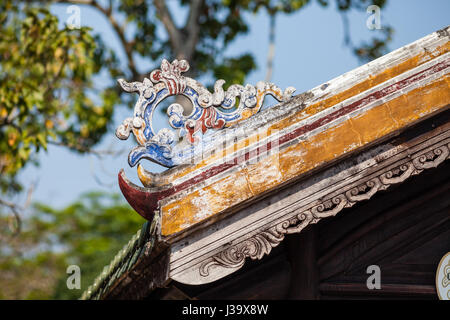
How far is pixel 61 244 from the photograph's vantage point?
2502cm

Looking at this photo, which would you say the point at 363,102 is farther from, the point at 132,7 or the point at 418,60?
the point at 132,7

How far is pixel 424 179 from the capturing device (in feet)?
15.2

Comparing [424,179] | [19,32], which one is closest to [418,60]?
[424,179]

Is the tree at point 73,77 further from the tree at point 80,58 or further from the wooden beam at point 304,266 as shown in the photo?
the wooden beam at point 304,266

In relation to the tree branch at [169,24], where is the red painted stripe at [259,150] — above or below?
below

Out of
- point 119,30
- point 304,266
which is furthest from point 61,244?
point 304,266

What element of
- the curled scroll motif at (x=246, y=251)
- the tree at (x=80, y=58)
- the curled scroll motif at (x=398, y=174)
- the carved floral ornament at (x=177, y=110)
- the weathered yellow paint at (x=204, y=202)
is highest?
the tree at (x=80, y=58)

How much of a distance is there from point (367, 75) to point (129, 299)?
2.02 metres

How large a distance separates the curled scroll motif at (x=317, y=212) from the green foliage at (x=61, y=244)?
16537mm

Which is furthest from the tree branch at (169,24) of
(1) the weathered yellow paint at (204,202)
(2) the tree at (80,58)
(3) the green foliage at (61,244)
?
(1) the weathered yellow paint at (204,202)

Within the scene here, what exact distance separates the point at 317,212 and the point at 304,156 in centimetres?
30

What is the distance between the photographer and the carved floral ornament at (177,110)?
378 centimetres

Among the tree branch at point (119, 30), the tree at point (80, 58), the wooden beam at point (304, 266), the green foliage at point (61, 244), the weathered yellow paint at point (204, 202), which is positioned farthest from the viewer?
the green foliage at point (61, 244)

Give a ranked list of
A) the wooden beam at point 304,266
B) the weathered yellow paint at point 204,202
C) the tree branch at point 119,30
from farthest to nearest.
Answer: the tree branch at point 119,30 < the wooden beam at point 304,266 < the weathered yellow paint at point 204,202
